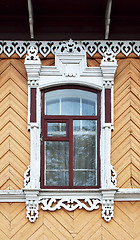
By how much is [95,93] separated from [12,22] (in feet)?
6.15

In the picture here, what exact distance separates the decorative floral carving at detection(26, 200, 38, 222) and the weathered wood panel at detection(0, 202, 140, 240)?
0.24 ft

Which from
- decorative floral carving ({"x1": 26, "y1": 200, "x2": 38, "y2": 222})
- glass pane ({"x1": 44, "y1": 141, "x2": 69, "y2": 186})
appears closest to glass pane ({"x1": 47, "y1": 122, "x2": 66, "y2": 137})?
glass pane ({"x1": 44, "y1": 141, "x2": 69, "y2": 186})

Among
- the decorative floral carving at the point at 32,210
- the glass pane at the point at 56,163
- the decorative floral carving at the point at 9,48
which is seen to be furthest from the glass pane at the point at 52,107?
the decorative floral carving at the point at 32,210

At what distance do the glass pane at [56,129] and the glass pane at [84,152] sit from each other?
0.62ft

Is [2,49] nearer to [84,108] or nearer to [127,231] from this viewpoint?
[84,108]

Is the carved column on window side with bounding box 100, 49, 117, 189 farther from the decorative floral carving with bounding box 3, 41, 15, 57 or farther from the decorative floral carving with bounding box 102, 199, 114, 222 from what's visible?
the decorative floral carving with bounding box 3, 41, 15, 57

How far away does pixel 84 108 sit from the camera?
8664 millimetres

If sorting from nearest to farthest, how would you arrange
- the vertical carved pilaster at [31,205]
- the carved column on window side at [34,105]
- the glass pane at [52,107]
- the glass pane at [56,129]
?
1. the vertical carved pilaster at [31,205]
2. the carved column on window side at [34,105]
3. the glass pane at [56,129]
4. the glass pane at [52,107]

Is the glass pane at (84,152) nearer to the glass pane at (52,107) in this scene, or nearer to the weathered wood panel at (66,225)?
the glass pane at (52,107)

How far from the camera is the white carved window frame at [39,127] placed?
8102 millimetres

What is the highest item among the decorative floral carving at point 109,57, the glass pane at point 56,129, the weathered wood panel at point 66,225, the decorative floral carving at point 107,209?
the decorative floral carving at point 109,57

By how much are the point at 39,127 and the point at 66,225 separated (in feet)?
5.41

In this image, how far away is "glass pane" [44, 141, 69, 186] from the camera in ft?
27.4

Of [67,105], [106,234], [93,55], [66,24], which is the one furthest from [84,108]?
[106,234]
